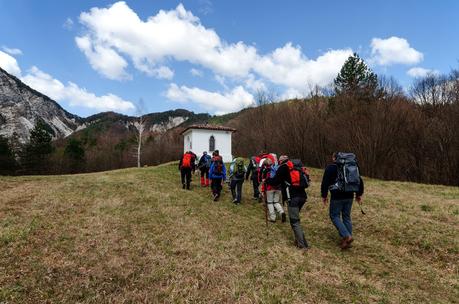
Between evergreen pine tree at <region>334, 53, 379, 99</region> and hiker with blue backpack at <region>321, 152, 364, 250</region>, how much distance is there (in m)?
29.5

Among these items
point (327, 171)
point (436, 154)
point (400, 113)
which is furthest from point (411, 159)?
point (327, 171)

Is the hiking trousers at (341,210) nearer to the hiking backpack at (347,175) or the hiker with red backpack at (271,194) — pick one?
the hiking backpack at (347,175)

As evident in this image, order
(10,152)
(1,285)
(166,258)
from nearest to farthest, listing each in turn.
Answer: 1. (1,285)
2. (166,258)
3. (10,152)

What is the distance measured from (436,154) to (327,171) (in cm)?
2923

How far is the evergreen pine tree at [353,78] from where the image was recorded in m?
34.7

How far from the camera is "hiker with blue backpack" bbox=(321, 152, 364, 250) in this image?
7355mm

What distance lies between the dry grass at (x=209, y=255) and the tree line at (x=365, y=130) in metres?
17.5

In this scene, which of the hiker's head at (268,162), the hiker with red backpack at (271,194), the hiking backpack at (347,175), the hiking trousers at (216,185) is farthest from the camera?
the hiking trousers at (216,185)

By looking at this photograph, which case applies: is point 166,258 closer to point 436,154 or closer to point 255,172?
point 255,172

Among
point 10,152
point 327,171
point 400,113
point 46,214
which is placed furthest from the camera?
point 10,152

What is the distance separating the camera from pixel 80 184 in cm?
1569

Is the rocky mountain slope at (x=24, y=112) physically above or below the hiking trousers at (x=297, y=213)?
above

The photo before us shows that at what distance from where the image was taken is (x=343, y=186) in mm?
7375

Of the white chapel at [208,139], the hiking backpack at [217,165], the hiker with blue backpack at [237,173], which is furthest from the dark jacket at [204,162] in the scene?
the white chapel at [208,139]
